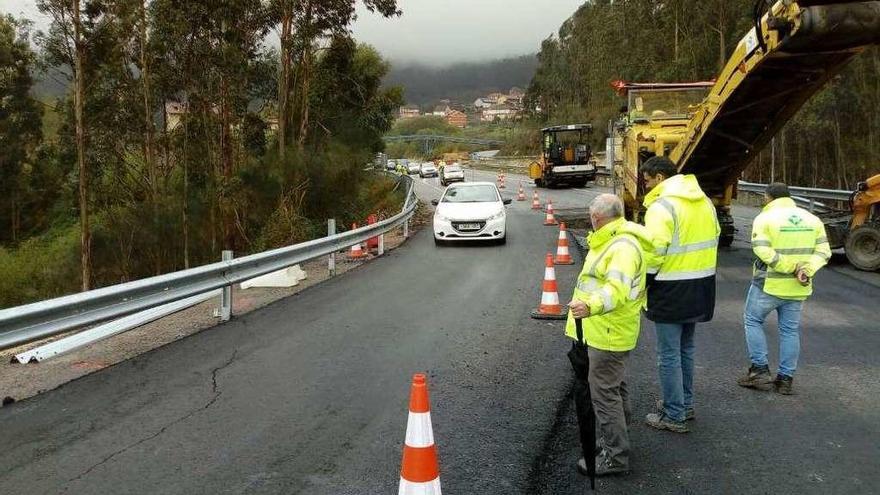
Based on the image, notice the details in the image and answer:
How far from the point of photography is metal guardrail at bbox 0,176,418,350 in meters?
5.08

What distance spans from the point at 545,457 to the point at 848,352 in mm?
3952

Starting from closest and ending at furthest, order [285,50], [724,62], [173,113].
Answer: [285,50]
[173,113]
[724,62]

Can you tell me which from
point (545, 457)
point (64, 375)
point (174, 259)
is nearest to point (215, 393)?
point (64, 375)

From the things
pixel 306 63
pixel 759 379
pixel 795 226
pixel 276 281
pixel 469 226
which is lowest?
pixel 759 379

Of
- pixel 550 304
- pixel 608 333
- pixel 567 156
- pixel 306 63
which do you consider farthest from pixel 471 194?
pixel 567 156

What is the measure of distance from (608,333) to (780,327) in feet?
7.45

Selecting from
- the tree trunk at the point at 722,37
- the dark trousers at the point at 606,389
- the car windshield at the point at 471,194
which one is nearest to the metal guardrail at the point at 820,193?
the car windshield at the point at 471,194

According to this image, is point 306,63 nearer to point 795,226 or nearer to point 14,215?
point 795,226

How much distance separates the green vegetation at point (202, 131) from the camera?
2222cm

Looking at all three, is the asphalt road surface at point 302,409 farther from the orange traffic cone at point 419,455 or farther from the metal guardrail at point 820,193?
the metal guardrail at point 820,193

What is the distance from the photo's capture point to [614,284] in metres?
3.67

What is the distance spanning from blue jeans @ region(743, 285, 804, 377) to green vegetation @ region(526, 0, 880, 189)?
104 feet

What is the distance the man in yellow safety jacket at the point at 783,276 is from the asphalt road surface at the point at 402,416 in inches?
9.6

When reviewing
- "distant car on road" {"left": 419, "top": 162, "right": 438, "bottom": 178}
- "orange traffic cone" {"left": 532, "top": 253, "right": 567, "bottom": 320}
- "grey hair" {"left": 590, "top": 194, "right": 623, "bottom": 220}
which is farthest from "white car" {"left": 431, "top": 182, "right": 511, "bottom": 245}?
Result: "distant car on road" {"left": 419, "top": 162, "right": 438, "bottom": 178}
